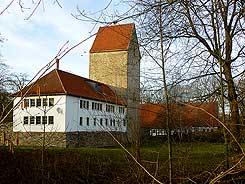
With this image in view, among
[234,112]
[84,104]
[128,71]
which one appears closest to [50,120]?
[84,104]

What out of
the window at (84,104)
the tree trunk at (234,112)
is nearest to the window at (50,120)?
the window at (84,104)

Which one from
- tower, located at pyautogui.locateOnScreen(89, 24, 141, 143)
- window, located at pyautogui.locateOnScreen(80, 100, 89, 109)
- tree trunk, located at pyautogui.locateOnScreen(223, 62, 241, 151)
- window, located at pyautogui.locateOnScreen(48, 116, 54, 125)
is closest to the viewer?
tree trunk, located at pyautogui.locateOnScreen(223, 62, 241, 151)

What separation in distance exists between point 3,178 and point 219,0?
11622mm

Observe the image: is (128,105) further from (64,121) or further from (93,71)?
Result: (93,71)

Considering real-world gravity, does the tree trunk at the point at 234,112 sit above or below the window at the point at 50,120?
below

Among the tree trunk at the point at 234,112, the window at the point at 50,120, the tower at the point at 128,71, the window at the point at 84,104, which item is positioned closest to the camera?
the tree trunk at the point at 234,112

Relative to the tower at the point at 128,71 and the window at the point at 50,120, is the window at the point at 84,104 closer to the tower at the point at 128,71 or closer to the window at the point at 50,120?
the window at the point at 50,120

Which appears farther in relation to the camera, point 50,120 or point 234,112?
point 50,120

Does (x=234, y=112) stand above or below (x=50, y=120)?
below

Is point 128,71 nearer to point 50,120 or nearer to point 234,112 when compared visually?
point 234,112

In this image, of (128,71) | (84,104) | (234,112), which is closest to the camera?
(234,112)

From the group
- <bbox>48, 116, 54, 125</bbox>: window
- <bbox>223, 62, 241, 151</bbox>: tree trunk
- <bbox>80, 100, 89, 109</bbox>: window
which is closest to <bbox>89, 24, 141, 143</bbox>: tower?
<bbox>223, 62, 241, 151</bbox>: tree trunk

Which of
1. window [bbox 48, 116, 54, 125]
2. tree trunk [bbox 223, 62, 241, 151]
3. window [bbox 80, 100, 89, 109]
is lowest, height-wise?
tree trunk [bbox 223, 62, 241, 151]

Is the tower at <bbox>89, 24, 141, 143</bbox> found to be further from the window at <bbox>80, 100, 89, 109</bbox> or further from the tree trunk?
the window at <bbox>80, 100, 89, 109</bbox>
